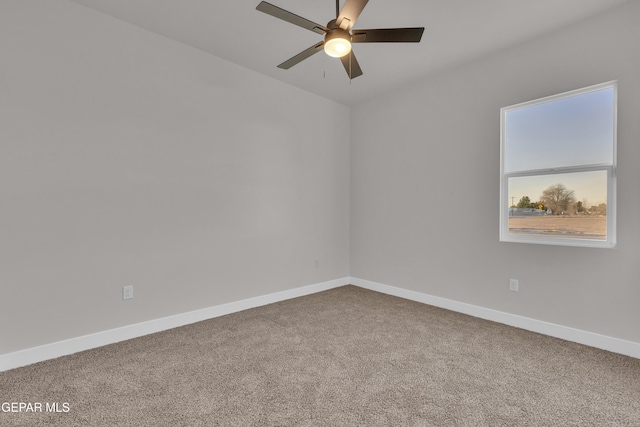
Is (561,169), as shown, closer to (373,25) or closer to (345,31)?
(373,25)

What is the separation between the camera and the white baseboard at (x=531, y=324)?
2.43 m

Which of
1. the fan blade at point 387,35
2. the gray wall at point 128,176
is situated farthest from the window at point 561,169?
the gray wall at point 128,176

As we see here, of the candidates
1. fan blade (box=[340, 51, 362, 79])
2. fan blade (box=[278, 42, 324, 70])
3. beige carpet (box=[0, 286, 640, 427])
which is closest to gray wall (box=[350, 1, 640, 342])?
beige carpet (box=[0, 286, 640, 427])

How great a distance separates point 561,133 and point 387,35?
2.01 meters

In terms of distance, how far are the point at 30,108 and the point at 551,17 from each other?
13.7ft

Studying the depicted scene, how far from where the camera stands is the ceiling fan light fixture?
6.29 feet

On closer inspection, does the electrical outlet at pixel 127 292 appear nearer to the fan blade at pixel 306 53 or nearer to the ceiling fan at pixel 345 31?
the fan blade at pixel 306 53

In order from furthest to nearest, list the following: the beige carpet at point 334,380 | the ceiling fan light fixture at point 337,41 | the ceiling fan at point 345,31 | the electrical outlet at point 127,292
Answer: the electrical outlet at point 127,292
the ceiling fan light fixture at point 337,41
the ceiling fan at point 345,31
the beige carpet at point 334,380

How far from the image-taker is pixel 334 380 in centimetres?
202

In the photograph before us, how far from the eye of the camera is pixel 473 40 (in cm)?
288

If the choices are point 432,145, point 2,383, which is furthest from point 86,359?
point 432,145

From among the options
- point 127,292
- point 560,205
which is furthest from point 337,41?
point 127,292

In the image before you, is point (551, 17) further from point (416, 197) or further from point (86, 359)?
point (86, 359)

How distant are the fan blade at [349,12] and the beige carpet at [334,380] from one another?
2.29m
